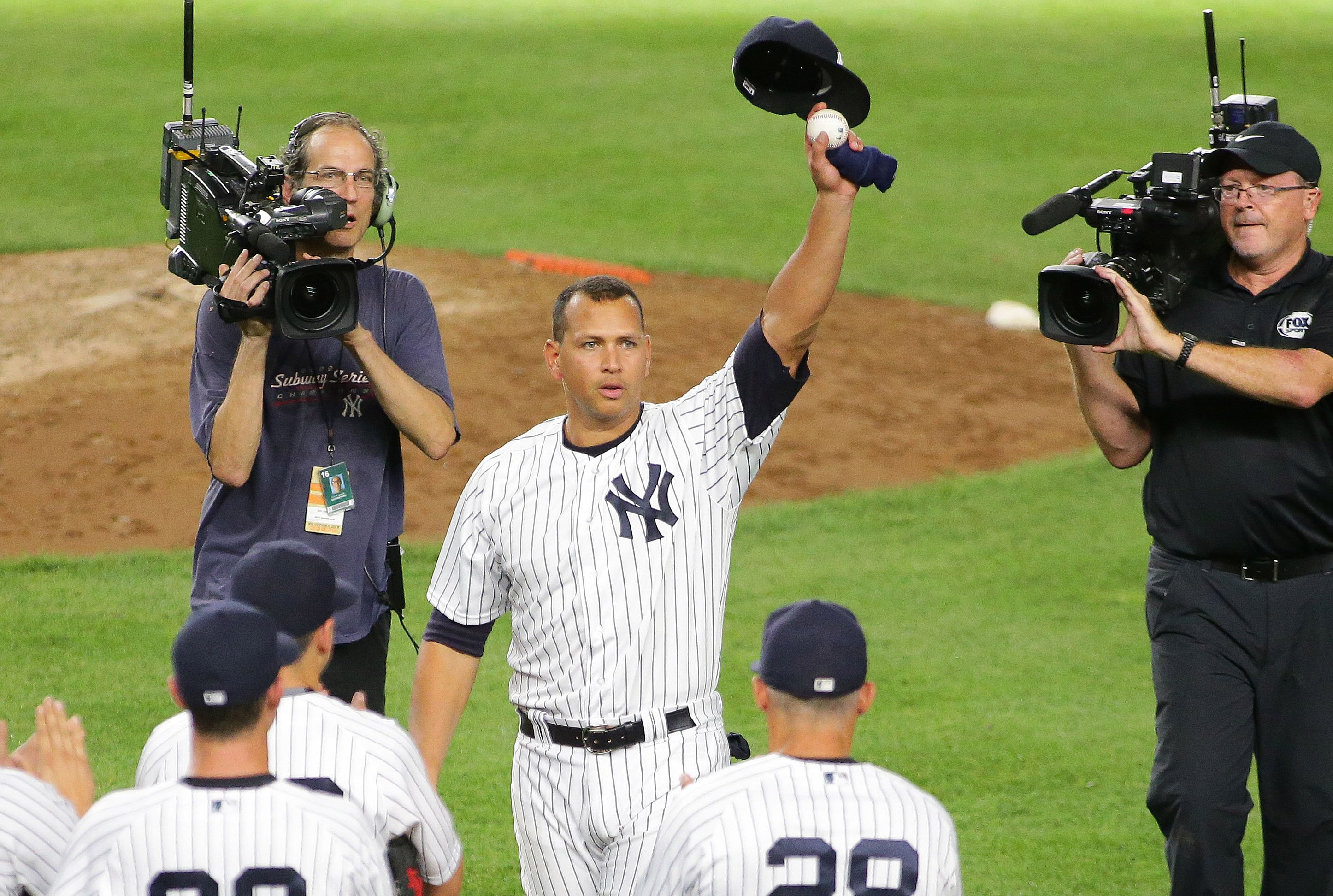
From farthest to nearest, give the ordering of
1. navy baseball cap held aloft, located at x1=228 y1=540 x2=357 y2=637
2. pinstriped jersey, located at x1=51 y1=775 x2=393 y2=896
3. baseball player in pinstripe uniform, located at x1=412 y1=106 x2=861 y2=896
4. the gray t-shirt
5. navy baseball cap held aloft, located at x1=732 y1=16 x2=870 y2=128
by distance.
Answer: the gray t-shirt < baseball player in pinstripe uniform, located at x1=412 y1=106 x2=861 y2=896 < navy baseball cap held aloft, located at x1=732 y1=16 x2=870 y2=128 < navy baseball cap held aloft, located at x1=228 y1=540 x2=357 y2=637 < pinstriped jersey, located at x1=51 y1=775 x2=393 y2=896

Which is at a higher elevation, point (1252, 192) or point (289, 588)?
point (1252, 192)

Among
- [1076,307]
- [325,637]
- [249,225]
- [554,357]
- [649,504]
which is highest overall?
[249,225]

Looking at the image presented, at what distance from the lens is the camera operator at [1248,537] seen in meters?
4.17

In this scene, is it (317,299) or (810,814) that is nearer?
(810,814)

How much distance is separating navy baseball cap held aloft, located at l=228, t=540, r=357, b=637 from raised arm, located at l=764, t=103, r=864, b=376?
1.09m

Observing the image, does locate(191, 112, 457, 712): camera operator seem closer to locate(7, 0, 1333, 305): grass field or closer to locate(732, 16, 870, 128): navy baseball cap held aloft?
locate(732, 16, 870, 128): navy baseball cap held aloft

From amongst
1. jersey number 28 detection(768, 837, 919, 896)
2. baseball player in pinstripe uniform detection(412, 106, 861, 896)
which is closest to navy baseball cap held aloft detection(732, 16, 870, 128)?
baseball player in pinstripe uniform detection(412, 106, 861, 896)

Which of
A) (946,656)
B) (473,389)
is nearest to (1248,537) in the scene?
(946,656)

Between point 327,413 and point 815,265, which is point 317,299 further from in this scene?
point 815,265

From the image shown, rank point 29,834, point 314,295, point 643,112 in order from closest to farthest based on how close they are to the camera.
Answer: point 29,834
point 314,295
point 643,112

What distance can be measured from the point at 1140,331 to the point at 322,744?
7.53 feet

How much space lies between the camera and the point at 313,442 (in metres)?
4.26

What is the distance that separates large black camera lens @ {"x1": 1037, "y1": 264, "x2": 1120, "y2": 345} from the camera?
4219 millimetres

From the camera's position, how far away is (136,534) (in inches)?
369
